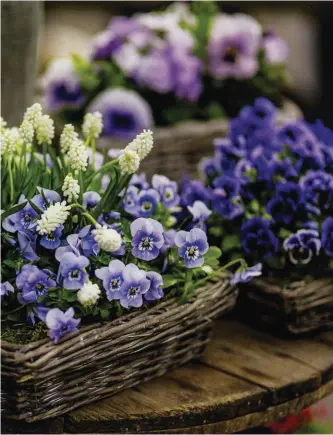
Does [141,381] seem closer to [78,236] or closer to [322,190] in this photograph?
[78,236]

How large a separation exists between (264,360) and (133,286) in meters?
0.36

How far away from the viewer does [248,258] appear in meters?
1.67

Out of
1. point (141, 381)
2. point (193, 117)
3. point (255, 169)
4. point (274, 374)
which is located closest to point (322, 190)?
point (255, 169)

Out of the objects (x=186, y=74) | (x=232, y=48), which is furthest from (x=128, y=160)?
(x=232, y=48)

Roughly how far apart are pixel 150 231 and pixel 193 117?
143 centimetres

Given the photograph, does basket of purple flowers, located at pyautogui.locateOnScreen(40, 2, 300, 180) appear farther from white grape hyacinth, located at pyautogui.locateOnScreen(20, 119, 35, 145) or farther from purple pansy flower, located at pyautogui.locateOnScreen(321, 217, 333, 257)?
white grape hyacinth, located at pyautogui.locateOnScreen(20, 119, 35, 145)

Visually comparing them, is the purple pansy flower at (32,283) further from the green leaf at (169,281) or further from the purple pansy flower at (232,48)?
the purple pansy flower at (232,48)

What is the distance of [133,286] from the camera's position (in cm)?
133

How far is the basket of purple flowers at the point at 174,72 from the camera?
267 cm

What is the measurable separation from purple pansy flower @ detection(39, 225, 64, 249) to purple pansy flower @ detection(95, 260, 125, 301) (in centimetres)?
8

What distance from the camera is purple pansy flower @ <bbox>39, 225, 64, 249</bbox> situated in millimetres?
1331

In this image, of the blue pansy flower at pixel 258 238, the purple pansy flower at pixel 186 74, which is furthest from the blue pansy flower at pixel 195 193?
the purple pansy flower at pixel 186 74

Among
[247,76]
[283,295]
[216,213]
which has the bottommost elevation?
[283,295]

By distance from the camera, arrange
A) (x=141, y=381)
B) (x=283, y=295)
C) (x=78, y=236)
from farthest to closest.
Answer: (x=283, y=295)
(x=141, y=381)
(x=78, y=236)
